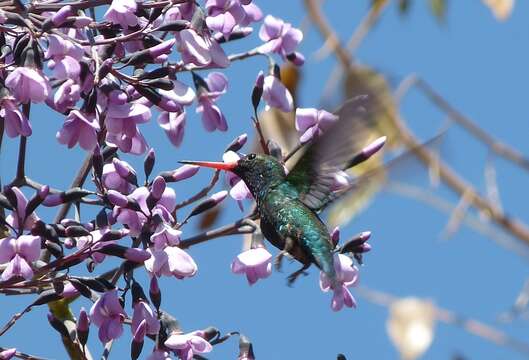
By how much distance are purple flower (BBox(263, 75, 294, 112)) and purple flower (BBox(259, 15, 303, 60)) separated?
6.4 inches

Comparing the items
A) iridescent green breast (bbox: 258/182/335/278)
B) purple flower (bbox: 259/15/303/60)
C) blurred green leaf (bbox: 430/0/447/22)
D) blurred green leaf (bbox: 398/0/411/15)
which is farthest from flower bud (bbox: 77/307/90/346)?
blurred green leaf (bbox: 398/0/411/15)

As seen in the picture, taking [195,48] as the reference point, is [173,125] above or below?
below

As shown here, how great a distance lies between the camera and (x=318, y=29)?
6465mm

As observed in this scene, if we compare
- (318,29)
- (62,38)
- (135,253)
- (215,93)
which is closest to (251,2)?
(215,93)

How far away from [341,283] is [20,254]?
79 cm

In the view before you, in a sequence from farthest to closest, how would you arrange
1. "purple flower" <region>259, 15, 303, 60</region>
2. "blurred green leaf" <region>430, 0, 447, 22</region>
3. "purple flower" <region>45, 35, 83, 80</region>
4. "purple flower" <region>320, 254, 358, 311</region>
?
"blurred green leaf" <region>430, 0, 447, 22</region> < "purple flower" <region>259, 15, 303, 60</region> < "purple flower" <region>320, 254, 358, 311</region> < "purple flower" <region>45, 35, 83, 80</region>

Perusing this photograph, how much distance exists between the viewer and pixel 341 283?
3.04 m

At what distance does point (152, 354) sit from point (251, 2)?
880 mm

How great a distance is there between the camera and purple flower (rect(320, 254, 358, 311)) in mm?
3033

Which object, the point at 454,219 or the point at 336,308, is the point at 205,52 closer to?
the point at 336,308

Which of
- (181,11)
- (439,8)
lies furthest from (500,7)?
(181,11)

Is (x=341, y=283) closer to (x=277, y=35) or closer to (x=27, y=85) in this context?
(x=277, y=35)

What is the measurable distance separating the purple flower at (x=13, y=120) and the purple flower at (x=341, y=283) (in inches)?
30.9

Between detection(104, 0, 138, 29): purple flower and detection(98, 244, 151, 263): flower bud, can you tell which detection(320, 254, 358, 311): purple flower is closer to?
detection(98, 244, 151, 263): flower bud
